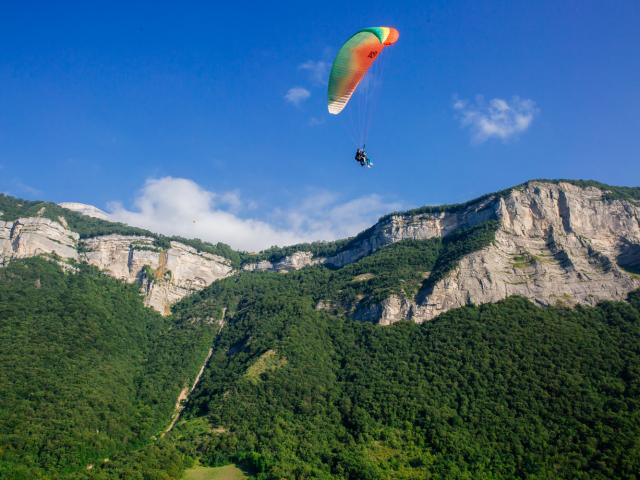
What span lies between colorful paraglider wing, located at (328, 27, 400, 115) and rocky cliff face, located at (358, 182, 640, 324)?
79176 millimetres

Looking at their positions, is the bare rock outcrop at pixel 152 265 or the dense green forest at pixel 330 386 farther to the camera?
the bare rock outcrop at pixel 152 265

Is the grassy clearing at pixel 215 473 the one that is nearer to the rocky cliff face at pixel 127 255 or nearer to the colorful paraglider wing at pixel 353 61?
the colorful paraglider wing at pixel 353 61

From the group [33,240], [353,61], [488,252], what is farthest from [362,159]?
[33,240]

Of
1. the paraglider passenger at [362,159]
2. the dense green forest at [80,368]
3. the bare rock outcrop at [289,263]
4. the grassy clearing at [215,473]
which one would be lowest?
the grassy clearing at [215,473]

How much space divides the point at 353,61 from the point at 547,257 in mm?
96426

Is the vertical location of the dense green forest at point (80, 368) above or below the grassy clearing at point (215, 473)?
above

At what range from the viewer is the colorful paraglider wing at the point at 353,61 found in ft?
150

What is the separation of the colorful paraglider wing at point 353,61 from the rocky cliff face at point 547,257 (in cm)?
7918

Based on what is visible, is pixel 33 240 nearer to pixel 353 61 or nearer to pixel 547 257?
pixel 547 257

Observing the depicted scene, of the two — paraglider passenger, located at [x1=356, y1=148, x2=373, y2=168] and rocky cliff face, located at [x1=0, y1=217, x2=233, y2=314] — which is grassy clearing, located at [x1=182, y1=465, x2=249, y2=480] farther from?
rocky cliff face, located at [x1=0, y1=217, x2=233, y2=314]

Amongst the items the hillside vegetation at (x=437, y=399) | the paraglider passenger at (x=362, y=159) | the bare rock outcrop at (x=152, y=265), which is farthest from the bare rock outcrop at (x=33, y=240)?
the paraglider passenger at (x=362, y=159)

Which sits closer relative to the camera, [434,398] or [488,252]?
[434,398]

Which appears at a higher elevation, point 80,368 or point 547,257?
point 547,257

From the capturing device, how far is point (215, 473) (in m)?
77.1
